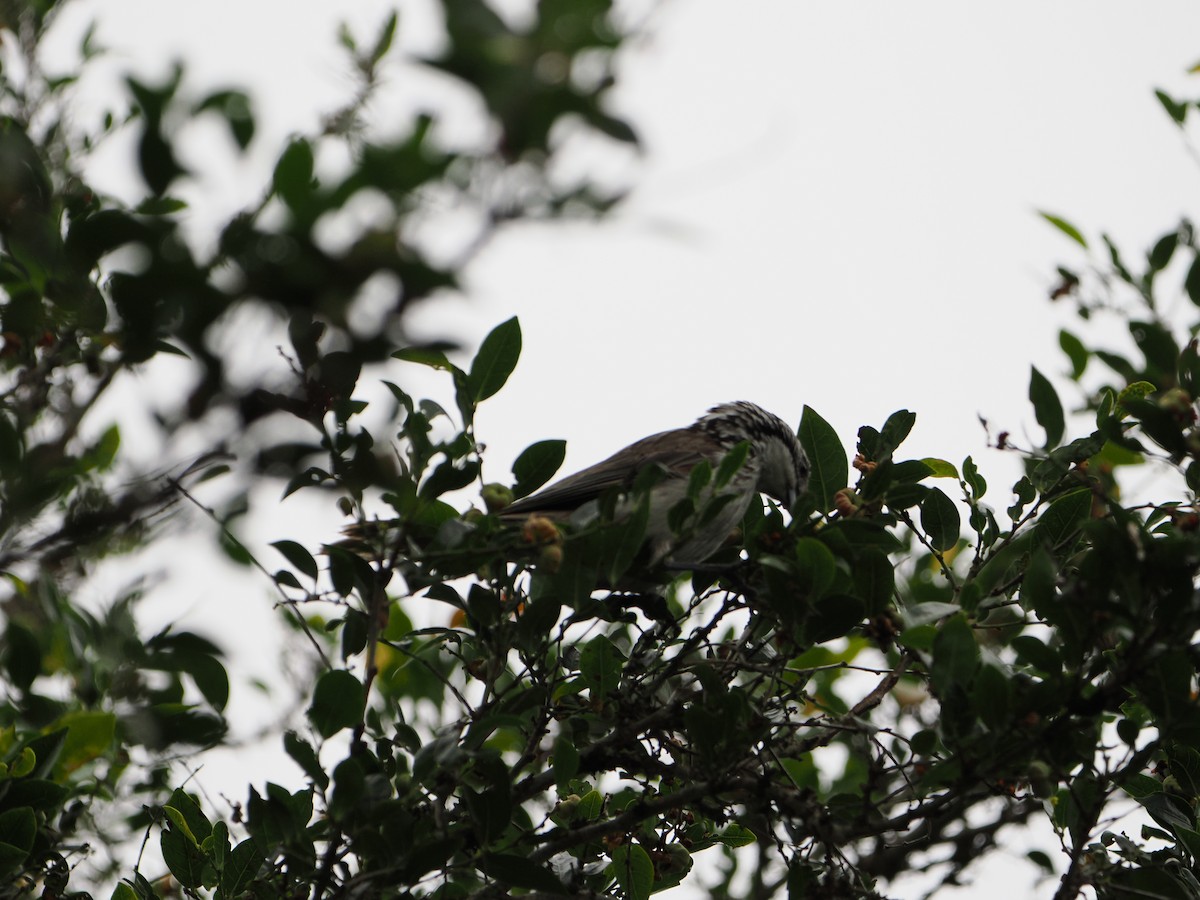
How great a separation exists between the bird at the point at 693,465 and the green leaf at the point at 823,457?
853 millimetres

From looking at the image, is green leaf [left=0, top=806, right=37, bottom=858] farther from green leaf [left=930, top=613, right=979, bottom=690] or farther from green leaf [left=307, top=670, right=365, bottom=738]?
green leaf [left=930, top=613, right=979, bottom=690]

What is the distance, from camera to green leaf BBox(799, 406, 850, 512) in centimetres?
401

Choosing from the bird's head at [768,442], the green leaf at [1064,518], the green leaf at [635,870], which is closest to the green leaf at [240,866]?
the green leaf at [635,870]

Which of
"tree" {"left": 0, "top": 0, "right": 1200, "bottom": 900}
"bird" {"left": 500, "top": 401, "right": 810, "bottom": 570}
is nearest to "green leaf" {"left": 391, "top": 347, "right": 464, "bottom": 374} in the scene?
"tree" {"left": 0, "top": 0, "right": 1200, "bottom": 900}

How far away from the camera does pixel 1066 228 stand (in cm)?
594

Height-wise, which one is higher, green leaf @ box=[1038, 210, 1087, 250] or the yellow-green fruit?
green leaf @ box=[1038, 210, 1087, 250]

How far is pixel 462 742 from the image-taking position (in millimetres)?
3209

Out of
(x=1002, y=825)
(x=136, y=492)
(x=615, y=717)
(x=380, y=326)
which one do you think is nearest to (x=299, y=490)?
(x=136, y=492)

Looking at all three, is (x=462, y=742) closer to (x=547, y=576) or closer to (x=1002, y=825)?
(x=547, y=576)

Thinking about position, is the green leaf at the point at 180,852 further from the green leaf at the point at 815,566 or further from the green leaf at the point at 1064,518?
the green leaf at the point at 1064,518

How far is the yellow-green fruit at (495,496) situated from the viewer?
3.38 meters

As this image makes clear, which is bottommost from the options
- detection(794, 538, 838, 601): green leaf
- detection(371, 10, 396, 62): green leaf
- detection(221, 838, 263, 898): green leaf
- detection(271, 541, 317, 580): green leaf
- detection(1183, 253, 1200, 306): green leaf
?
detection(221, 838, 263, 898): green leaf

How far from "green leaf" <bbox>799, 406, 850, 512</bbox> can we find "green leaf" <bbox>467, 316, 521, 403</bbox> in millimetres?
1127

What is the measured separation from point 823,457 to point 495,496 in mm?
1288
